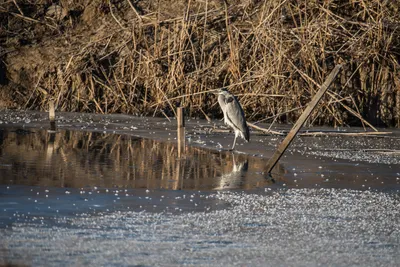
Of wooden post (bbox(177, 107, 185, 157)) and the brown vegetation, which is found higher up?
the brown vegetation

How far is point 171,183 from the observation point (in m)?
9.35

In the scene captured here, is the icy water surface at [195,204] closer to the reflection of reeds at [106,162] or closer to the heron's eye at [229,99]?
the reflection of reeds at [106,162]

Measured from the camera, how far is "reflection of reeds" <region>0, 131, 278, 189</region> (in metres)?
9.39

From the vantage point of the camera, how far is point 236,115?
1349 cm

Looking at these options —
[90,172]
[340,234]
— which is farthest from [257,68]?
[340,234]

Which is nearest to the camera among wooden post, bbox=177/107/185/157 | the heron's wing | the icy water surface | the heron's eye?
the icy water surface

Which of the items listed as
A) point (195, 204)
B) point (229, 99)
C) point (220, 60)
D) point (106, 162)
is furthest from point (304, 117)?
point (220, 60)

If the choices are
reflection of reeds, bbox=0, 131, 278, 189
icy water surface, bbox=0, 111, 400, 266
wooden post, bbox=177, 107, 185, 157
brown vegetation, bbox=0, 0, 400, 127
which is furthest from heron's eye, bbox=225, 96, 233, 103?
wooden post, bbox=177, 107, 185, 157

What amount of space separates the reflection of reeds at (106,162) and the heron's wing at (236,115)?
2.83 feet

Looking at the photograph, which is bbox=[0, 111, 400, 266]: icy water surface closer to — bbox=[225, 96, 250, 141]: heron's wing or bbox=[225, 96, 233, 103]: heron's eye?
bbox=[225, 96, 250, 141]: heron's wing

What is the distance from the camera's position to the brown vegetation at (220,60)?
17.2m

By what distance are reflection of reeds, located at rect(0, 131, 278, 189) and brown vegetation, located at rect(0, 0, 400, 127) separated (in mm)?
3859

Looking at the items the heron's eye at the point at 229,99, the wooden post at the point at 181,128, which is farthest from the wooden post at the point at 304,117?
the heron's eye at the point at 229,99

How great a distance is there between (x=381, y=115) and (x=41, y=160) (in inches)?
339
